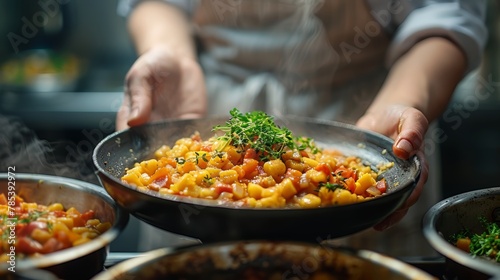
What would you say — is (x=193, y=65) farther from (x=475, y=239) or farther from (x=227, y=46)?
(x=475, y=239)

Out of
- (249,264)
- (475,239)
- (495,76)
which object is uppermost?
(249,264)

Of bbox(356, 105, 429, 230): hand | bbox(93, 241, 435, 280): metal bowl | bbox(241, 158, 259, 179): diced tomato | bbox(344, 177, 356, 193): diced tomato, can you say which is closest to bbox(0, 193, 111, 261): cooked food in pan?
bbox(93, 241, 435, 280): metal bowl

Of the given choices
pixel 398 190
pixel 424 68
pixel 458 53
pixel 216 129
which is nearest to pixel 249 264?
pixel 398 190

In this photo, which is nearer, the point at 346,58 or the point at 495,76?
the point at 346,58

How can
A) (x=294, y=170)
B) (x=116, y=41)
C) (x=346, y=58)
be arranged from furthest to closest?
1. (x=116, y=41)
2. (x=346, y=58)
3. (x=294, y=170)

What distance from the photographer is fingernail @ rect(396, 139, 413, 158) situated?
1.56m

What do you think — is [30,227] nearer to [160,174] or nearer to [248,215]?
[160,174]

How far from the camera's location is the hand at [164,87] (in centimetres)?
198

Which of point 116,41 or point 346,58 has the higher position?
point 346,58

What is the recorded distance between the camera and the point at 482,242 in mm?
1345

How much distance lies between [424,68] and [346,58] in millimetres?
406

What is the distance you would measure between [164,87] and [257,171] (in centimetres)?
73

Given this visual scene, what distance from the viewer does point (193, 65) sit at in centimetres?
226

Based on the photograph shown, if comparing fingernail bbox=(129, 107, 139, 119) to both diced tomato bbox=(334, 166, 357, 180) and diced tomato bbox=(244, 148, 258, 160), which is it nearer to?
diced tomato bbox=(244, 148, 258, 160)
